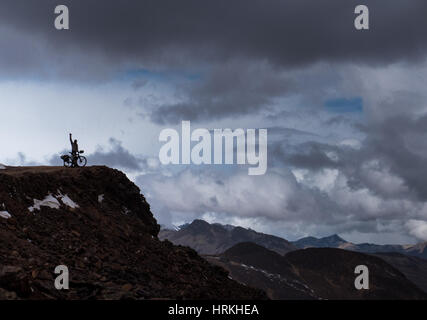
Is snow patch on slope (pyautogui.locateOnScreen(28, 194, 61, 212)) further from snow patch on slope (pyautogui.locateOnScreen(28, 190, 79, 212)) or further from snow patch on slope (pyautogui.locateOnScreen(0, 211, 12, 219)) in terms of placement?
snow patch on slope (pyautogui.locateOnScreen(0, 211, 12, 219))

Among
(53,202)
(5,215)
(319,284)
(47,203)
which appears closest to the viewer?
(5,215)

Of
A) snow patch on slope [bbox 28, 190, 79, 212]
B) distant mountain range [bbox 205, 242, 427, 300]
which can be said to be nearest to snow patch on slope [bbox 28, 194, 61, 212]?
snow patch on slope [bbox 28, 190, 79, 212]

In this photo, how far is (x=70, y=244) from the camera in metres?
29.2

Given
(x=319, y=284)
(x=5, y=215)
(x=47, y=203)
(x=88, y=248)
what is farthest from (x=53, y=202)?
(x=319, y=284)

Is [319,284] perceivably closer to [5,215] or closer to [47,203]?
[47,203]

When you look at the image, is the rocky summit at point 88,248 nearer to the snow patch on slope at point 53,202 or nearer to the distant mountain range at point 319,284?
the snow patch on slope at point 53,202

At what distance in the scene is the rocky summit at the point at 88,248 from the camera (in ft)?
78.3

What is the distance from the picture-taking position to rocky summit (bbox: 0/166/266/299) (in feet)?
78.3

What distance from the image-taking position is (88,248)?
1166 inches

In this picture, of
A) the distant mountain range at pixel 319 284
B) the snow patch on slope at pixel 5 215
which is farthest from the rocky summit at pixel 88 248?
the distant mountain range at pixel 319 284

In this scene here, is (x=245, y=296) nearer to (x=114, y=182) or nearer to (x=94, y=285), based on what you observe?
→ (x=94, y=285)

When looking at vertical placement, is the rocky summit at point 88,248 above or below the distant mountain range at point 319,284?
above
